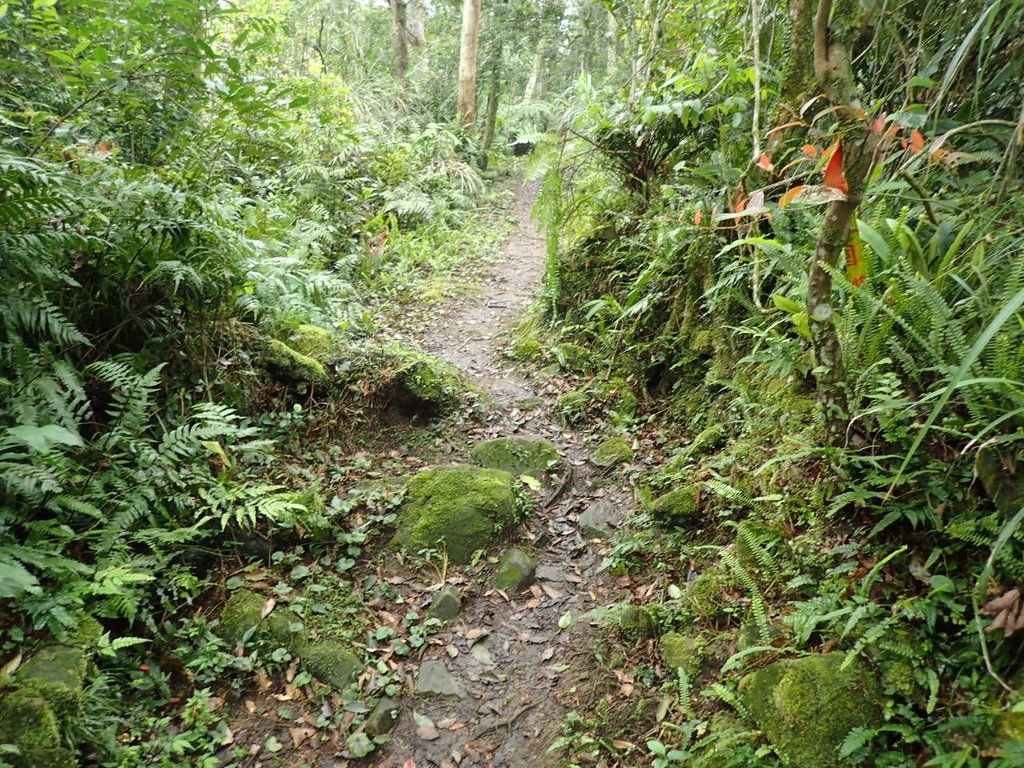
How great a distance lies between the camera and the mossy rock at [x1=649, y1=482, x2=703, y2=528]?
12.9 ft

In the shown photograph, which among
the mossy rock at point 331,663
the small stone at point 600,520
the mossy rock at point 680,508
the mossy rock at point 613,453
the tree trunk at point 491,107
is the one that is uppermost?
the tree trunk at point 491,107

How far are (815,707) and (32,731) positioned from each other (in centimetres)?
339

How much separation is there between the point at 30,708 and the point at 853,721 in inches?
139

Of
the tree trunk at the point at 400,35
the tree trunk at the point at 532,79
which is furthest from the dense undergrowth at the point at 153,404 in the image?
the tree trunk at the point at 532,79

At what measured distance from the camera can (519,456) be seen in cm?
521

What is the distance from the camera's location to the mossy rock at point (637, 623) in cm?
346

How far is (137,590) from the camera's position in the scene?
10.8 ft

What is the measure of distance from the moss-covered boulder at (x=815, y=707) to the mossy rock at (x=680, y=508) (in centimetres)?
135

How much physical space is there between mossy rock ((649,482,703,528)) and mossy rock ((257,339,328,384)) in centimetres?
317

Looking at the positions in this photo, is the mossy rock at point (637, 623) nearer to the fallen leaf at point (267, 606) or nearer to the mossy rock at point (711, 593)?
the mossy rock at point (711, 593)

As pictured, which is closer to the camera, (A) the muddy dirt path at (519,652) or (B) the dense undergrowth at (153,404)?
(B) the dense undergrowth at (153,404)

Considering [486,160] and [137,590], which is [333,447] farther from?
[486,160]

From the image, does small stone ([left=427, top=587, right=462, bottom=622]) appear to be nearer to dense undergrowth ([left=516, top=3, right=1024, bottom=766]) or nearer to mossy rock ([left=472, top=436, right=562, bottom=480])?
dense undergrowth ([left=516, top=3, right=1024, bottom=766])

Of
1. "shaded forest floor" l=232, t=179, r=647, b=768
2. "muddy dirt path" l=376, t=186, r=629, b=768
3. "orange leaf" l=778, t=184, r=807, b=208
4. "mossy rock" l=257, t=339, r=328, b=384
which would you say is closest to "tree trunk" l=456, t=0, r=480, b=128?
"shaded forest floor" l=232, t=179, r=647, b=768
